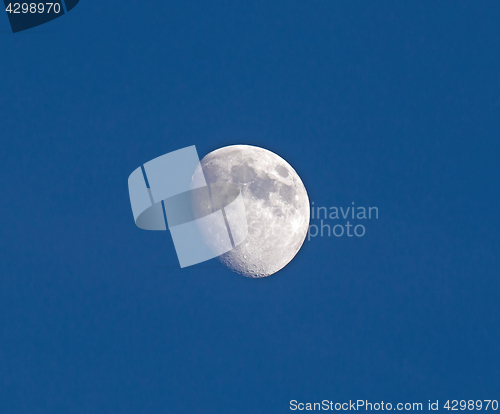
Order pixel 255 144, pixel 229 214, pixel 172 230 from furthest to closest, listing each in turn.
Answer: pixel 255 144 < pixel 172 230 < pixel 229 214

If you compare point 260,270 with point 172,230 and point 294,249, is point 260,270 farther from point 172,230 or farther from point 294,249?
point 172,230

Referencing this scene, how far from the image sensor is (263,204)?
1664cm

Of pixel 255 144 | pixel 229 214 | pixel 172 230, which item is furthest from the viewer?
pixel 255 144

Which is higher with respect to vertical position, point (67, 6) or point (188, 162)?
point (67, 6)

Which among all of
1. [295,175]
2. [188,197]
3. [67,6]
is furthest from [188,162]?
[67,6]

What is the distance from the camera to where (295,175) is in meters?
18.3

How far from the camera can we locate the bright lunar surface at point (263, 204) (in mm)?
16719

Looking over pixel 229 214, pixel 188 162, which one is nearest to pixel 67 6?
pixel 188 162

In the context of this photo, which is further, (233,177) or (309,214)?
(309,214)

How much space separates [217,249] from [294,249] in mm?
3113

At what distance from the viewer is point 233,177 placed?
1692 cm

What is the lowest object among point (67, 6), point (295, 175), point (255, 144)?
point (295, 175)

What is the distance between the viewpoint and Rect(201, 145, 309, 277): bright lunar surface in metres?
16.7

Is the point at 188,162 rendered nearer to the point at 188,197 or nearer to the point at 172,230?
the point at 188,197
